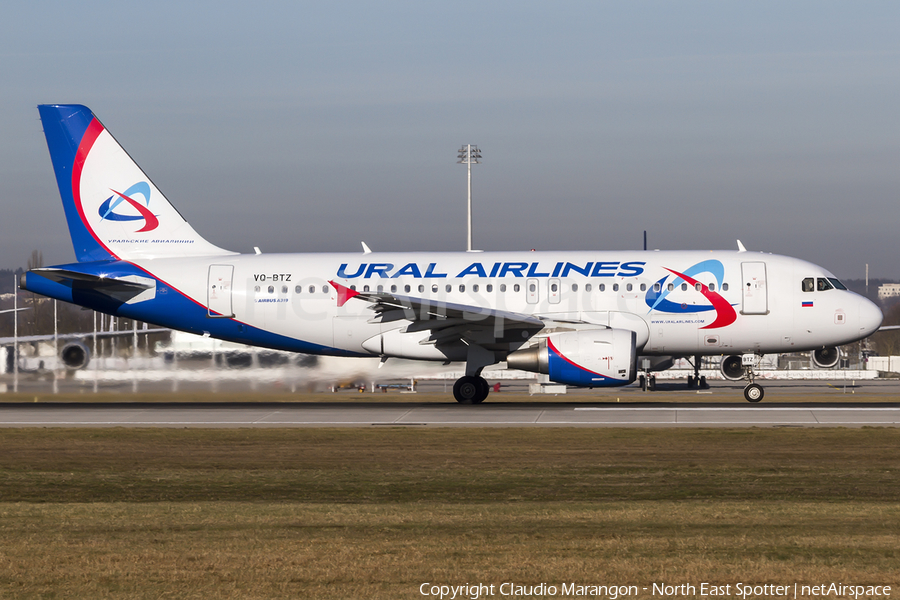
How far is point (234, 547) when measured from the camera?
9.62 m

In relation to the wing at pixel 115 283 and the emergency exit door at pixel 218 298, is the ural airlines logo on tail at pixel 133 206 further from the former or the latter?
the emergency exit door at pixel 218 298

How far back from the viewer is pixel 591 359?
2556 cm

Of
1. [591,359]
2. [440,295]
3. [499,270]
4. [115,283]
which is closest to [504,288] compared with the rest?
[499,270]

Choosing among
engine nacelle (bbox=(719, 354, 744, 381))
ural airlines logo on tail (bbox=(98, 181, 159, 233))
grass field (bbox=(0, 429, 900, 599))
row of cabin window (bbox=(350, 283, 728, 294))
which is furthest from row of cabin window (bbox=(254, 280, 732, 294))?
grass field (bbox=(0, 429, 900, 599))

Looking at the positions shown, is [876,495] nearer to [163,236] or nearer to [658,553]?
[658,553]

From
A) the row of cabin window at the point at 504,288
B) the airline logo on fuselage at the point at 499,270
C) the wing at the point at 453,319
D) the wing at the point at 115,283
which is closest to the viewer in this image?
the wing at the point at 453,319

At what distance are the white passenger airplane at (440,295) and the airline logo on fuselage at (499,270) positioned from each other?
42 millimetres

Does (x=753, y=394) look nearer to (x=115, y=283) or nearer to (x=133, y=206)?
(x=115, y=283)

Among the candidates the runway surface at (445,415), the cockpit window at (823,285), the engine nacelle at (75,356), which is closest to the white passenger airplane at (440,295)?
the cockpit window at (823,285)

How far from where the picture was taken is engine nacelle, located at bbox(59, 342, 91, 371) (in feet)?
101

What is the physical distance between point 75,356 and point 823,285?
22.3 meters

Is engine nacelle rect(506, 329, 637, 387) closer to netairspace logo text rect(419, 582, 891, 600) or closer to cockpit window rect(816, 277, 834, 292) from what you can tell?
cockpit window rect(816, 277, 834, 292)

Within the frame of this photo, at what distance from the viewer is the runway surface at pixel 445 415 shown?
22.2m

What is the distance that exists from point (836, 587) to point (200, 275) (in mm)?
23382
